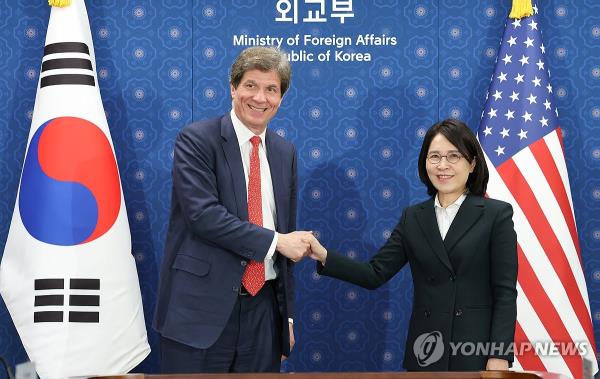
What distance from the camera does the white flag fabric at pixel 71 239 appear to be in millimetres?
2992

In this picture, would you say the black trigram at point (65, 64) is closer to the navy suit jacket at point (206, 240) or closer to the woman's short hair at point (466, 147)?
the navy suit jacket at point (206, 240)

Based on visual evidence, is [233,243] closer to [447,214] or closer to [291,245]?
[291,245]

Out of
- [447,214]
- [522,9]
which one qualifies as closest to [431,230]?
[447,214]

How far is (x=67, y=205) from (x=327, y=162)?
1283mm

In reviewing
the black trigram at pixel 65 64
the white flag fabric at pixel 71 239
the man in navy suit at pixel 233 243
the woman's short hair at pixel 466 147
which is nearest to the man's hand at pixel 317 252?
the man in navy suit at pixel 233 243

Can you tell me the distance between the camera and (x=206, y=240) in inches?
98.4

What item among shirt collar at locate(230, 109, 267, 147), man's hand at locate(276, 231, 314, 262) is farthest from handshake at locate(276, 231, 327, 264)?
shirt collar at locate(230, 109, 267, 147)

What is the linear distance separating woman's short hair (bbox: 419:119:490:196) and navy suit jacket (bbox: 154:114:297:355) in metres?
0.73

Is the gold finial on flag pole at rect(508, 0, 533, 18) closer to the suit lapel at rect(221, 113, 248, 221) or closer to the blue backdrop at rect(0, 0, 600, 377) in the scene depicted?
the blue backdrop at rect(0, 0, 600, 377)

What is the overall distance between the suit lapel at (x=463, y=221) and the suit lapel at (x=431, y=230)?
0.03 metres

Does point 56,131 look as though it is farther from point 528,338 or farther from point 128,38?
point 528,338

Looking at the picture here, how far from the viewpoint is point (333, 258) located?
2773 millimetres

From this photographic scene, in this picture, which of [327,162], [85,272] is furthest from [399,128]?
[85,272]

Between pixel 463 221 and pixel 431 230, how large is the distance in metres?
0.12
